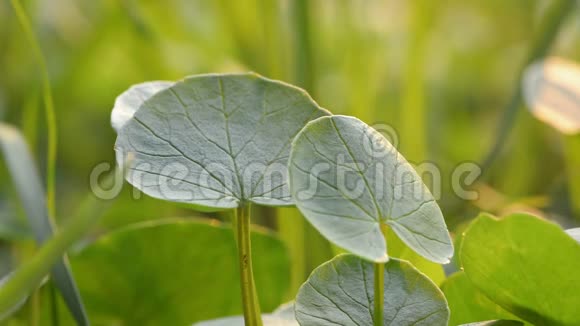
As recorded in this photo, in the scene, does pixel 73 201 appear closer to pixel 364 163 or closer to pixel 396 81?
pixel 396 81

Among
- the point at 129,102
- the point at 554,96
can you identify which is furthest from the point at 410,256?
the point at 554,96

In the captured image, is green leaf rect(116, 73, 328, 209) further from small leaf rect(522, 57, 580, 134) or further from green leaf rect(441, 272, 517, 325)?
small leaf rect(522, 57, 580, 134)

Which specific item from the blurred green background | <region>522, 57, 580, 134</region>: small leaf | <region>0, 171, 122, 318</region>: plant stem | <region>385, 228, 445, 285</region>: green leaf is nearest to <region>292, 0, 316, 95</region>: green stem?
the blurred green background

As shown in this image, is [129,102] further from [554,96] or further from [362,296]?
[554,96]

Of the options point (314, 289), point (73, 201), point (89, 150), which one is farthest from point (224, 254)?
point (89, 150)

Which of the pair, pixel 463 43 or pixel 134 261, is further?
pixel 463 43

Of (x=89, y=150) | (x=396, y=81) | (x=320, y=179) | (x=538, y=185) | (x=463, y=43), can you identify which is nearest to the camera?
(x=320, y=179)
